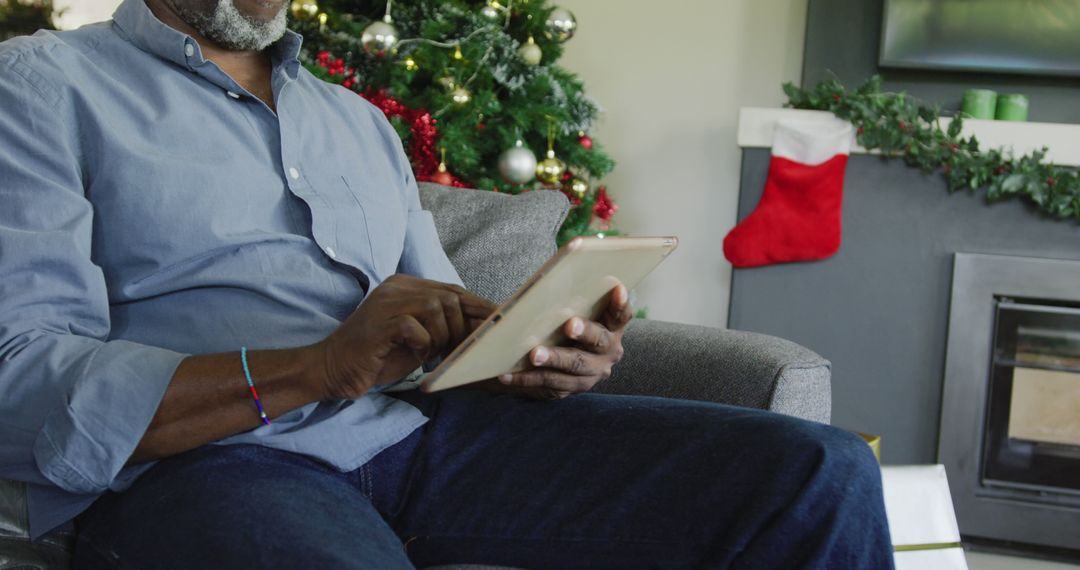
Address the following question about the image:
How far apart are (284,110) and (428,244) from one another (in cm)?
26

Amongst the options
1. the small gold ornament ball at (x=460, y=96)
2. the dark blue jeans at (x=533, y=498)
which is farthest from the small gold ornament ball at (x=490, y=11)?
the dark blue jeans at (x=533, y=498)

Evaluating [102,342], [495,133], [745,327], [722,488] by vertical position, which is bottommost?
[745,327]

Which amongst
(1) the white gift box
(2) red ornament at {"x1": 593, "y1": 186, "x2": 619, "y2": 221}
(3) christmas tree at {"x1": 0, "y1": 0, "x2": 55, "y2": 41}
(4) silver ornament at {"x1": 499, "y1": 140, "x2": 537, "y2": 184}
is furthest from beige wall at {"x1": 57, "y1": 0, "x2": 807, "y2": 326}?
(1) the white gift box

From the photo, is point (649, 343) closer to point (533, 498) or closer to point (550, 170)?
point (533, 498)

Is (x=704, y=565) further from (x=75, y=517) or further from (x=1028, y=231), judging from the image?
(x=1028, y=231)

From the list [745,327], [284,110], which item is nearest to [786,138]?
[745,327]

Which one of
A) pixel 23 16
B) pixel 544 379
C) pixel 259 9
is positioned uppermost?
pixel 23 16

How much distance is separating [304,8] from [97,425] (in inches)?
74.2

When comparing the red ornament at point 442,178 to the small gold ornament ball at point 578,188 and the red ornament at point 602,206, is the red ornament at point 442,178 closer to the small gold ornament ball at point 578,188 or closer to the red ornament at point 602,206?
the small gold ornament ball at point 578,188

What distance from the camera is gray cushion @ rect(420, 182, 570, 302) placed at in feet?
4.78

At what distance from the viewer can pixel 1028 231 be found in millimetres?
2438

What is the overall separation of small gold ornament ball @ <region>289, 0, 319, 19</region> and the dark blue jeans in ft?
5.52

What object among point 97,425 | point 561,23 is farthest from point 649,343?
point 561,23

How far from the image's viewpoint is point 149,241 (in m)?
0.92
